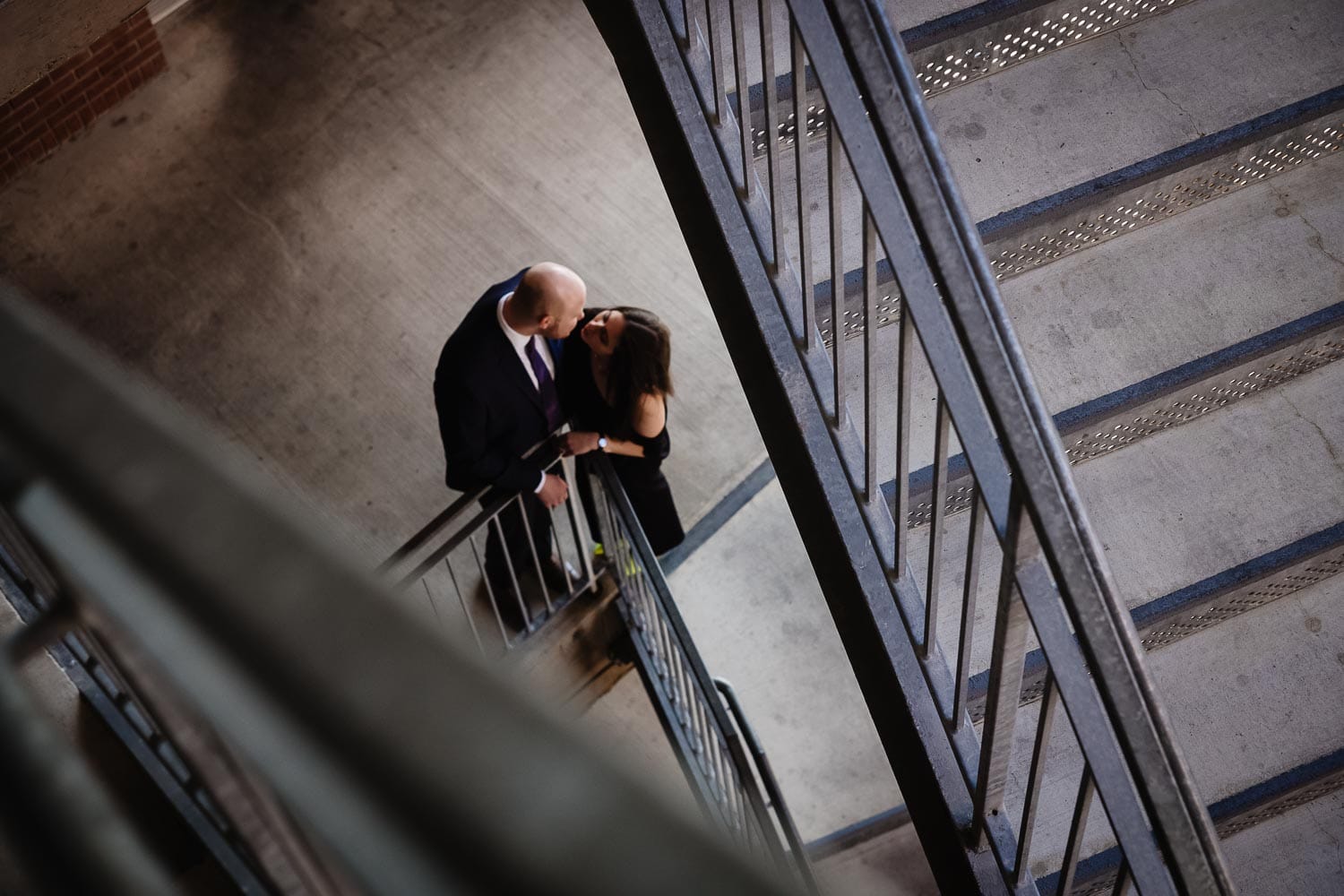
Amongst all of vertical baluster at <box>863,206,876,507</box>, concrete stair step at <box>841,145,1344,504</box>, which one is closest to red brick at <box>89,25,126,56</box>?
concrete stair step at <box>841,145,1344,504</box>

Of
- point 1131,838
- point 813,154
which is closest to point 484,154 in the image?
point 813,154

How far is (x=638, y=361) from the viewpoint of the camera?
A: 12.6ft

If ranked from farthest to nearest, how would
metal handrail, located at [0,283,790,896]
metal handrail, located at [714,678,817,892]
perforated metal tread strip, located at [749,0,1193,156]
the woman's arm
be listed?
the woman's arm → metal handrail, located at [714,678,817,892] → perforated metal tread strip, located at [749,0,1193,156] → metal handrail, located at [0,283,790,896]

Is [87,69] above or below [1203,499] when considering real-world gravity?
above

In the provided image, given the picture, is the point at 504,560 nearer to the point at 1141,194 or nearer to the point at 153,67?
the point at 1141,194

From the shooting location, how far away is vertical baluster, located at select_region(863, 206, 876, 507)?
77.4 inches

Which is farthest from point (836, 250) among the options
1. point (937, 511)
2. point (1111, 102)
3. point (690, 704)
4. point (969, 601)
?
point (690, 704)

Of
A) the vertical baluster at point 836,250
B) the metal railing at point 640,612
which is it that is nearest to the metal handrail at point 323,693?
the vertical baluster at point 836,250

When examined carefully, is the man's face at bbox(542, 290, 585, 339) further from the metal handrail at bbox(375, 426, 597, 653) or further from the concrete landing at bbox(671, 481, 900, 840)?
the concrete landing at bbox(671, 481, 900, 840)

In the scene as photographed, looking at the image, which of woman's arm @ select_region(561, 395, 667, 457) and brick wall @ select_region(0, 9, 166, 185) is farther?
brick wall @ select_region(0, 9, 166, 185)

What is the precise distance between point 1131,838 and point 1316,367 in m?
1.54

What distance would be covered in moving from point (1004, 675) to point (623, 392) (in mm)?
2226

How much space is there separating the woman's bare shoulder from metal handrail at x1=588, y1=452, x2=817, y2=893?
210 mm

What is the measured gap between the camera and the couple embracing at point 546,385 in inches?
149
